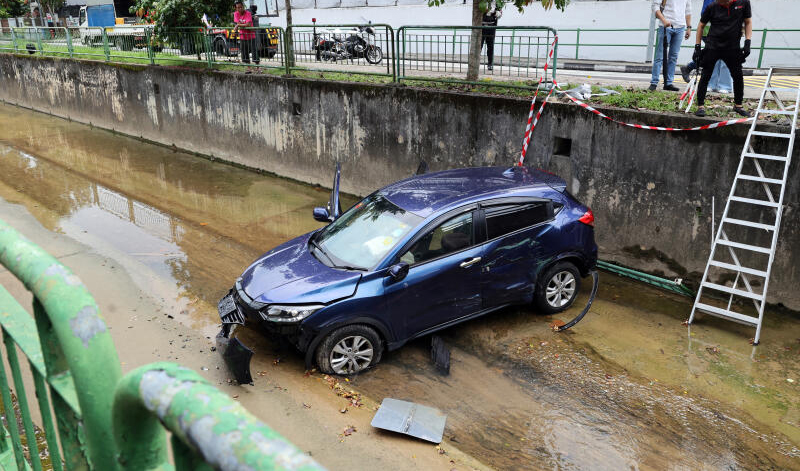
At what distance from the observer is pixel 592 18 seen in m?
22.1

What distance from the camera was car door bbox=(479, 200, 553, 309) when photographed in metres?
6.68

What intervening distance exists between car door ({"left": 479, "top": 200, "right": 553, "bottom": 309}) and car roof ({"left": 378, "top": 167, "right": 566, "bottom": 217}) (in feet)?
0.65

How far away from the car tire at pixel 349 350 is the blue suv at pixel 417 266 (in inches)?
0.4

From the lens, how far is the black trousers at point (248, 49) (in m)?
14.1

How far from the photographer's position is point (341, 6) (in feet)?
96.6

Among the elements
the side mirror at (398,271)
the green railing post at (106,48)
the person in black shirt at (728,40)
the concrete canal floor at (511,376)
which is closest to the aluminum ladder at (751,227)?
the concrete canal floor at (511,376)

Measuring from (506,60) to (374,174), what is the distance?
136 inches

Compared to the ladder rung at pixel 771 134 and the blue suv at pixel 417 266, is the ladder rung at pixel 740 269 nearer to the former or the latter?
the blue suv at pixel 417 266

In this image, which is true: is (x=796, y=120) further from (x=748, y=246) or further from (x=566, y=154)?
(x=566, y=154)

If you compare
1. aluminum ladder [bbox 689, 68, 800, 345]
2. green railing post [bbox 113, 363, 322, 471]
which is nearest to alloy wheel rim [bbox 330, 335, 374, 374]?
aluminum ladder [bbox 689, 68, 800, 345]

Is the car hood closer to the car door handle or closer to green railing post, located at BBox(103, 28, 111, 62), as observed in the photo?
the car door handle

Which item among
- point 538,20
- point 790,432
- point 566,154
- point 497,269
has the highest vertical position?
point 538,20

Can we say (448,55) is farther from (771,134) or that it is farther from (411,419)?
(411,419)

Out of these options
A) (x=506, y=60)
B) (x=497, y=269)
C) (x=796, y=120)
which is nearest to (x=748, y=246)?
(x=796, y=120)
